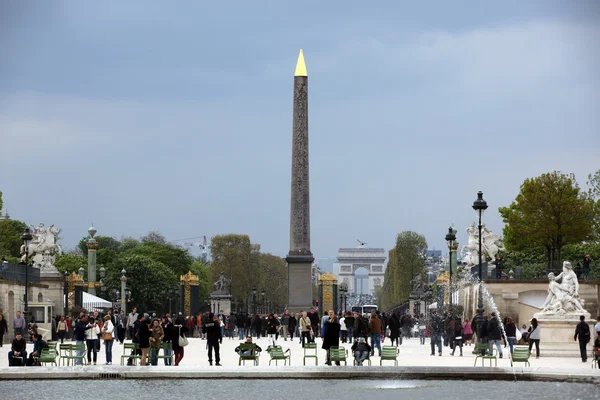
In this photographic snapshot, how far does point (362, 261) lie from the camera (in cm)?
18725

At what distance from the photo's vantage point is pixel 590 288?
133 feet

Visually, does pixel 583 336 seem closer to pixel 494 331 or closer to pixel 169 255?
pixel 494 331

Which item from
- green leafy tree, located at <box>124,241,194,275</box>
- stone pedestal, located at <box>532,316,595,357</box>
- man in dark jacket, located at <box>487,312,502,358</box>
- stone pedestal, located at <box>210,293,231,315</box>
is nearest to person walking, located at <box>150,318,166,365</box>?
man in dark jacket, located at <box>487,312,502,358</box>

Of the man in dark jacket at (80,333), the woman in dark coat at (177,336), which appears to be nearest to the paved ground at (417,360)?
the woman in dark coat at (177,336)

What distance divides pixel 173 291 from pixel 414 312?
2384 centimetres

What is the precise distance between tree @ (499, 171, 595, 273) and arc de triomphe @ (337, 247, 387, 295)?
128 m

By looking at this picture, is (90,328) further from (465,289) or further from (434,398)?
(465,289)

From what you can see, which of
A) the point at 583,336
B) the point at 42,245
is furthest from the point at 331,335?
the point at 42,245

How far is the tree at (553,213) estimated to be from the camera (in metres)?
55.2

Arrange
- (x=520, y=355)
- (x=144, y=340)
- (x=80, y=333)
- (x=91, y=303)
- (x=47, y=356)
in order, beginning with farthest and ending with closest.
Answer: (x=91, y=303)
(x=80, y=333)
(x=144, y=340)
(x=47, y=356)
(x=520, y=355)

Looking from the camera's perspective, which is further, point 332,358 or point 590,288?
point 590,288

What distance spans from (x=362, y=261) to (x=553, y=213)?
131895 mm

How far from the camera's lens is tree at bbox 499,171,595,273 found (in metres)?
55.2

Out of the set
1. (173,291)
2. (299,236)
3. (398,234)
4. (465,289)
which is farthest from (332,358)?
(398,234)
